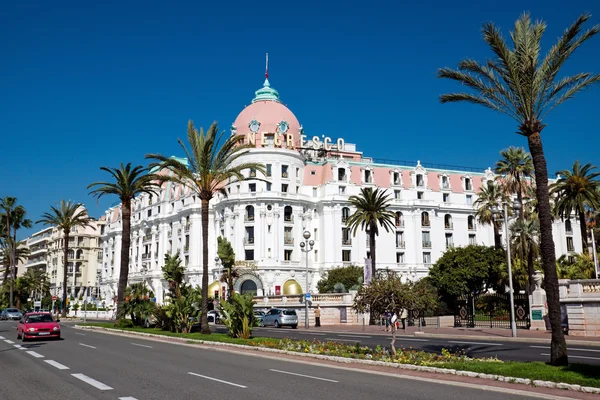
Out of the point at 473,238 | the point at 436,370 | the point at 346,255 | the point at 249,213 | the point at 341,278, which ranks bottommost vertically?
the point at 436,370

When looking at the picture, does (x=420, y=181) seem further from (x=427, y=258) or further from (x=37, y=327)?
(x=37, y=327)

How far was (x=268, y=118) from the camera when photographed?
75562 millimetres

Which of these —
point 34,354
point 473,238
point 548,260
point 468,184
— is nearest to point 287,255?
point 473,238

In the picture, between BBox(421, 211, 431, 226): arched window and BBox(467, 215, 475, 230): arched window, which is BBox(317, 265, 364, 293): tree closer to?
BBox(421, 211, 431, 226): arched window

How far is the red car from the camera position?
93.3 feet

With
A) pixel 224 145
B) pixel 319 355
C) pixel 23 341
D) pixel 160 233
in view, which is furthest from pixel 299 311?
pixel 160 233

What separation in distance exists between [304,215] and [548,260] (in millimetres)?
59070

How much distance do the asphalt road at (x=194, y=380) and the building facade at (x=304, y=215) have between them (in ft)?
168

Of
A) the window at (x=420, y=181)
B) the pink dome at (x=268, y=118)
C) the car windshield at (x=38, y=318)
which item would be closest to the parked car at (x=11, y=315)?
the pink dome at (x=268, y=118)

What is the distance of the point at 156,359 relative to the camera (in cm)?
1898

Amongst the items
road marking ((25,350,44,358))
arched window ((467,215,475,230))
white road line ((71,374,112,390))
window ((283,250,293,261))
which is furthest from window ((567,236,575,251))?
white road line ((71,374,112,390))

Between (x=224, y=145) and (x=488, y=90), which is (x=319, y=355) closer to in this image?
(x=488, y=90)

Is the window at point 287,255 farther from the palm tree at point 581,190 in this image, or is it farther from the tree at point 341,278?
the palm tree at point 581,190

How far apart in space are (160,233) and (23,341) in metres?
61.6
